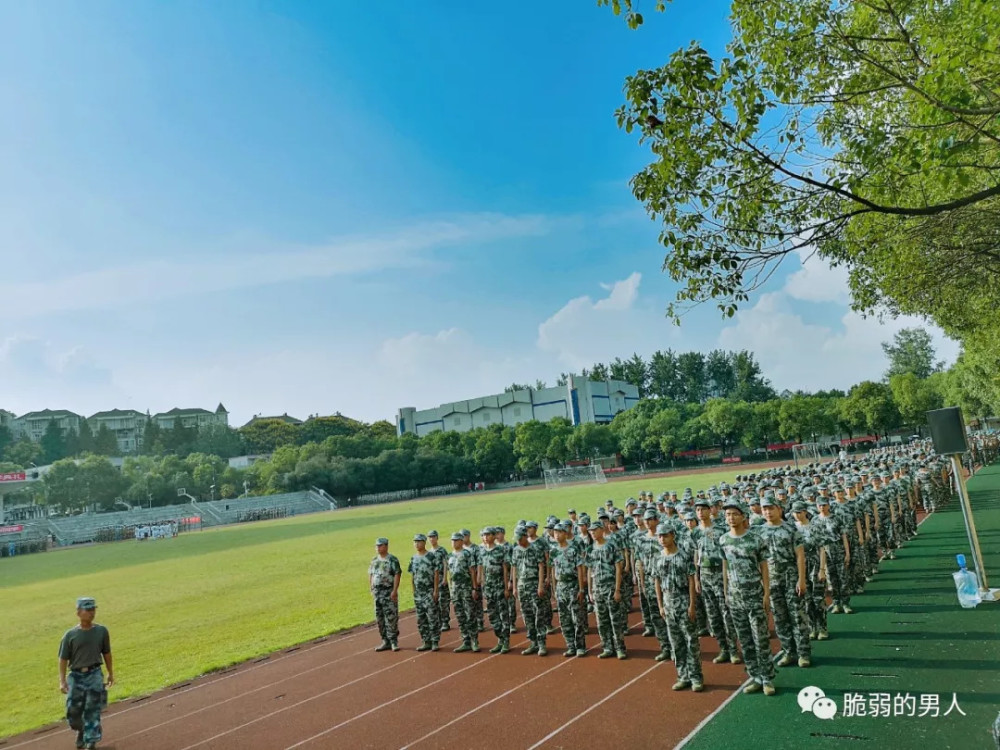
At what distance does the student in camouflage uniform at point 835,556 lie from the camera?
32.4 ft

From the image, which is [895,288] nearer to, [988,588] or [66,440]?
[988,588]

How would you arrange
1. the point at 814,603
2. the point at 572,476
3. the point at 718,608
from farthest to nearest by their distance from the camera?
the point at 572,476 < the point at 814,603 < the point at 718,608

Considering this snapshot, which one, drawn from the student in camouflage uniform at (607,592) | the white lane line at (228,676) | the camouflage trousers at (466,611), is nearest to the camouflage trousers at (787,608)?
the student in camouflage uniform at (607,592)

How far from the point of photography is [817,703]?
636cm

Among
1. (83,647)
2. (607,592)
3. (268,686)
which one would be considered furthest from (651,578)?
(83,647)

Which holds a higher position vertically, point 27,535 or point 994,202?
point 994,202

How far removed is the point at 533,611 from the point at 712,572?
3.09 metres

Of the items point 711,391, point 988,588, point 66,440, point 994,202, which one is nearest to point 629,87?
point 994,202

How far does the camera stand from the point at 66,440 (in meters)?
115

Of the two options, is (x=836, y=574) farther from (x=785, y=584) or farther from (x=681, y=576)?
(x=681, y=576)

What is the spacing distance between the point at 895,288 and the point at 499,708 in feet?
35.0

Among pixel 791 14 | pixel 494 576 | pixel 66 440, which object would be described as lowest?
pixel 494 576

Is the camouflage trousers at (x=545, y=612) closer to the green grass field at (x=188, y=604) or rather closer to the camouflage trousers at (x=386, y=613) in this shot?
the camouflage trousers at (x=386, y=613)

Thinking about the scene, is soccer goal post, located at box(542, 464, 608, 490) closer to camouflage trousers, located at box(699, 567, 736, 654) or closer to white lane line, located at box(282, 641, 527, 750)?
white lane line, located at box(282, 641, 527, 750)
